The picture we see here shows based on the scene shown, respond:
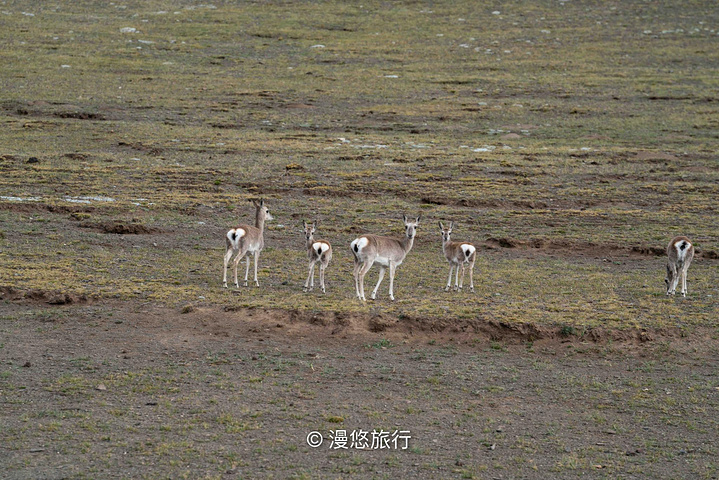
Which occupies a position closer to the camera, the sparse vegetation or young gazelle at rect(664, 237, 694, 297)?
the sparse vegetation

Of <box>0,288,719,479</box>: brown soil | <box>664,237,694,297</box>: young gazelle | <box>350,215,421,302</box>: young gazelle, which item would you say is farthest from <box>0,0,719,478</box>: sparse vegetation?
<box>350,215,421,302</box>: young gazelle

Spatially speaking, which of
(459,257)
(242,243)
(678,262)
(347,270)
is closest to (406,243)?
(459,257)

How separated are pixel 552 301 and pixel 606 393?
389 centimetres

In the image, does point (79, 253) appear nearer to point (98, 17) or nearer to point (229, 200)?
point (229, 200)

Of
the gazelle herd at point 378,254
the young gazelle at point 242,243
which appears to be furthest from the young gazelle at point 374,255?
the young gazelle at point 242,243

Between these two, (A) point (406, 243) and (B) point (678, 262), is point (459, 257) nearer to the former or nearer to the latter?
(A) point (406, 243)

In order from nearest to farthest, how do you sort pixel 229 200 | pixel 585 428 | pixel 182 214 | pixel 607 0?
pixel 585 428 < pixel 182 214 < pixel 229 200 < pixel 607 0

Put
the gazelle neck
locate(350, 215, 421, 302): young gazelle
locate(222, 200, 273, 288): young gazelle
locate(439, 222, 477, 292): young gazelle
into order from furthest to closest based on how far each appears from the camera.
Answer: the gazelle neck → locate(439, 222, 477, 292): young gazelle → locate(222, 200, 273, 288): young gazelle → locate(350, 215, 421, 302): young gazelle

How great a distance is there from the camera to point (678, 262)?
16172 mm

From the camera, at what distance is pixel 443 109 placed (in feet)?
138

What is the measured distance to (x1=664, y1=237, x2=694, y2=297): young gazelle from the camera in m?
16.0

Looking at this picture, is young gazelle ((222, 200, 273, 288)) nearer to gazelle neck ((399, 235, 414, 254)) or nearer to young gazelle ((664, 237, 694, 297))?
gazelle neck ((399, 235, 414, 254))

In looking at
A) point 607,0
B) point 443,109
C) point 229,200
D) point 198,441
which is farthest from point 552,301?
point 607,0

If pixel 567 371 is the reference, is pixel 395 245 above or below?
above
